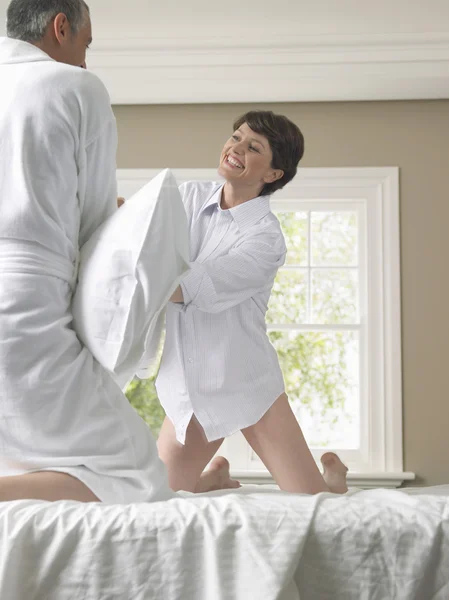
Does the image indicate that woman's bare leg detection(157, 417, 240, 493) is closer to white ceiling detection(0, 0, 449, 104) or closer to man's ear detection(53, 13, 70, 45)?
man's ear detection(53, 13, 70, 45)

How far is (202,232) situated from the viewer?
2.47m

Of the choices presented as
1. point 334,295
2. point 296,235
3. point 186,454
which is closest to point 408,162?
point 296,235

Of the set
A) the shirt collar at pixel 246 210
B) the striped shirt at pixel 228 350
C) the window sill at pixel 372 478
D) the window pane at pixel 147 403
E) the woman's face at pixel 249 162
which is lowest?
the window sill at pixel 372 478

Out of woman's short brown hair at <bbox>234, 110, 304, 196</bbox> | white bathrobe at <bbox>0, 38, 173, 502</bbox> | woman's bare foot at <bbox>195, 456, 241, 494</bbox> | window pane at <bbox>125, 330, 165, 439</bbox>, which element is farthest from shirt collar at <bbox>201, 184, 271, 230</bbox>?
window pane at <bbox>125, 330, 165, 439</bbox>

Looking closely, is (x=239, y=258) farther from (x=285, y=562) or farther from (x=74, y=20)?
(x=285, y=562)

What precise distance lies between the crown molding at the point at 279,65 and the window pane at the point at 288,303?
1.09 meters

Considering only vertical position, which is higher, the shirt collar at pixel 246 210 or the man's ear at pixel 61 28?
the man's ear at pixel 61 28

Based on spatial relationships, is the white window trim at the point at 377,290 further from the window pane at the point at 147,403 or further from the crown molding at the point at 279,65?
the window pane at the point at 147,403

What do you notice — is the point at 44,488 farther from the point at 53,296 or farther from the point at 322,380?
the point at 322,380

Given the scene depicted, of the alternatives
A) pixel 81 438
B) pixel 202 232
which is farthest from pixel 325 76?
pixel 81 438

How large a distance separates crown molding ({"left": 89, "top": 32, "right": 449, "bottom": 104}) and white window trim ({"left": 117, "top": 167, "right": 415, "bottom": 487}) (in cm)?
47

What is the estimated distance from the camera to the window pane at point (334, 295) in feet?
14.7

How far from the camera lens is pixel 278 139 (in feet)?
8.44

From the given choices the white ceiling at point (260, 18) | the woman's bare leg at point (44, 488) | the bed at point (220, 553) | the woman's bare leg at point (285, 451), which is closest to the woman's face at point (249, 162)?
the woman's bare leg at point (285, 451)
